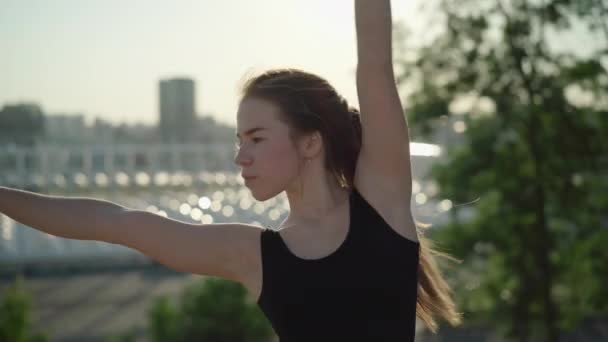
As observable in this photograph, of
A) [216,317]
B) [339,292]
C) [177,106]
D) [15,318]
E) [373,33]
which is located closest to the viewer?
[339,292]

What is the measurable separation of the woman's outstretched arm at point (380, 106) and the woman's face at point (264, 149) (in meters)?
0.13

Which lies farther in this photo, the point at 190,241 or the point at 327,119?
the point at 327,119

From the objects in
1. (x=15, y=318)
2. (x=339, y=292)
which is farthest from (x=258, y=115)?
(x=15, y=318)

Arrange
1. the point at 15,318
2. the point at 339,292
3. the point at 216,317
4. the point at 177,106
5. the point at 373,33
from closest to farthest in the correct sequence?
the point at 339,292, the point at 373,33, the point at 15,318, the point at 216,317, the point at 177,106

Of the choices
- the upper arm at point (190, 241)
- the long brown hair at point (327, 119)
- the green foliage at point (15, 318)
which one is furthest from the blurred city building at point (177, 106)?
the upper arm at point (190, 241)

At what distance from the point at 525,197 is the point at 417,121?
2.04m

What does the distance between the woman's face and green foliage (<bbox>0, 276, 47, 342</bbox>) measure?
11.7 m

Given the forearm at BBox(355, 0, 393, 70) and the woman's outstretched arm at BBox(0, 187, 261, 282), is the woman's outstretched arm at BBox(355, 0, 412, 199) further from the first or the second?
the woman's outstretched arm at BBox(0, 187, 261, 282)

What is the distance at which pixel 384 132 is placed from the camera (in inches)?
61.4

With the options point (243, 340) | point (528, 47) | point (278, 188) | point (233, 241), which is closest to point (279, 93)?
point (278, 188)

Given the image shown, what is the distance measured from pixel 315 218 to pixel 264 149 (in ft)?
0.47

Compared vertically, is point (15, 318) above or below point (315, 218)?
below

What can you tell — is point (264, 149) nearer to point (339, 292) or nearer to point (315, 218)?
point (315, 218)

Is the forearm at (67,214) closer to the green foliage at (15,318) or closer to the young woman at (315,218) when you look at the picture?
the young woman at (315,218)
